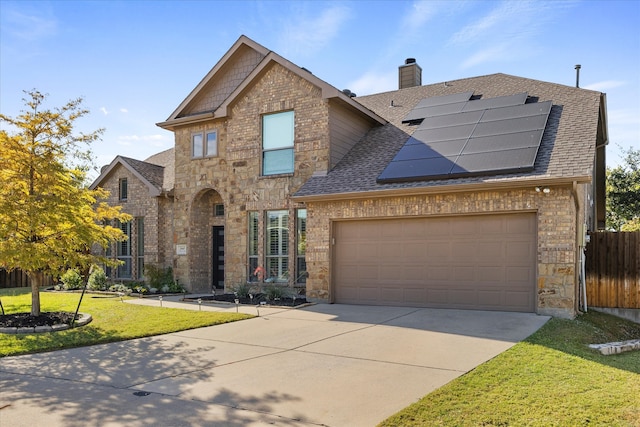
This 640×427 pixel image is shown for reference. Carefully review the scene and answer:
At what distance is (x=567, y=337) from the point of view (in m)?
8.47

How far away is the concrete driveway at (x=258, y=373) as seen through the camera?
16.0 ft

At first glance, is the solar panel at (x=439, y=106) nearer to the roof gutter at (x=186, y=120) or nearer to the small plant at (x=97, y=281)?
the roof gutter at (x=186, y=120)

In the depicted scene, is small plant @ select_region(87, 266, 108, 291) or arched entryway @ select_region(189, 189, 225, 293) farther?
small plant @ select_region(87, 266, 108, 291)

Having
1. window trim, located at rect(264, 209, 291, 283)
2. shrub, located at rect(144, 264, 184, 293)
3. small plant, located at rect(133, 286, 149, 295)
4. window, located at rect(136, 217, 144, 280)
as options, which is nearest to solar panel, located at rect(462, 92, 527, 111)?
window trim, located at rect(264, 209, 291, 283)

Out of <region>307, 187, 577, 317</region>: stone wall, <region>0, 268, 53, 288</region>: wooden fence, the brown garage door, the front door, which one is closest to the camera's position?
<region>307, 187, 577, 317</region>: stone wall

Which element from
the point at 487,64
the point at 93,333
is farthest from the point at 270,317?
the point at 487,64

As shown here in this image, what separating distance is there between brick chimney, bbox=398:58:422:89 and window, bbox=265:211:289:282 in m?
9.24

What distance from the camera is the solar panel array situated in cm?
1138

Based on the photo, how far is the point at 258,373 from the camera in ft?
20.9

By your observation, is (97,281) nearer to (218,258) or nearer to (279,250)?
(218,258)

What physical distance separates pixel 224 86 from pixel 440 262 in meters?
9.78

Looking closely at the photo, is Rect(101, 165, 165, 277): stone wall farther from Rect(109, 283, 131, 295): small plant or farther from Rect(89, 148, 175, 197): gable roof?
Rect(109, 283, 131, 295): small plant

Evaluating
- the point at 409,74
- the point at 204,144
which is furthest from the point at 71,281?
the point at 409,74

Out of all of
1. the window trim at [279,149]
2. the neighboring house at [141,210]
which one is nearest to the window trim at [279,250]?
the window trim at [279,149]
